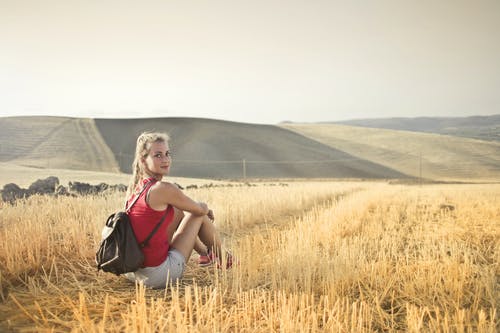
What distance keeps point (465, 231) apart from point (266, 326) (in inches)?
208

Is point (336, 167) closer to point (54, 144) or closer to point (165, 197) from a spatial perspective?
point (54, 144)

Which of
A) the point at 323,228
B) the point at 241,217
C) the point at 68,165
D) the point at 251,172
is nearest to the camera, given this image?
the point at 323,228

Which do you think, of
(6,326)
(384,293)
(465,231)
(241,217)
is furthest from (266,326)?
(241,217)

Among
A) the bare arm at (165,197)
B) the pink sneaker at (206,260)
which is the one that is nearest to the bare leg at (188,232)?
the pink sneaker at (206,260)

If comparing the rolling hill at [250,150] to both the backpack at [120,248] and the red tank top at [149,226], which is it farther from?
the backpack at [120,248]

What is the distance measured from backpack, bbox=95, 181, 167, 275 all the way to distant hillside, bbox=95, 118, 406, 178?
5863 cm

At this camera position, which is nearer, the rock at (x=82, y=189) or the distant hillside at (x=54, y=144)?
the rock at (x=82, y=189)

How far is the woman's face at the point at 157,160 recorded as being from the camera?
174 inches

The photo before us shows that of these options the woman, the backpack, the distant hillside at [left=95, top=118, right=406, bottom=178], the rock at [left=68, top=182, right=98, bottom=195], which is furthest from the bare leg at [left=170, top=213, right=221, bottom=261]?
the distant hillside at [left=95, top=118, right=406, bottom=178]

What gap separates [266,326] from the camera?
334 cm

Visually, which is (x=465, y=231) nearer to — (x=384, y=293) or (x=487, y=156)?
(x=384, y=293)

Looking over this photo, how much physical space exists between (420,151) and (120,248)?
243 ft

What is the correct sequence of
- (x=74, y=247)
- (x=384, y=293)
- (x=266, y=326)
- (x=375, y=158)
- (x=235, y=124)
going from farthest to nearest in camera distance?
(x=235, y=124) → (x=375, y=158) → (x=74, y=247) → (x=384, y=293) → (x=266, y=326)

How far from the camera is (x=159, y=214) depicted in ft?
13.9
